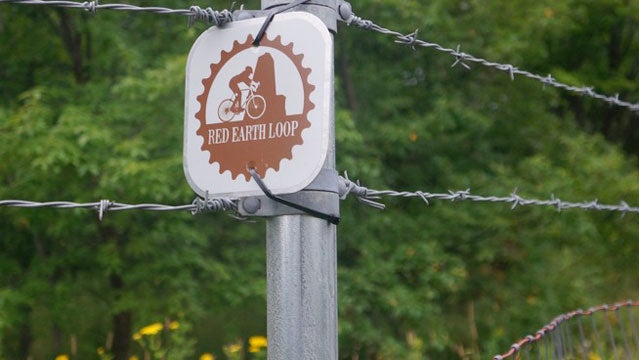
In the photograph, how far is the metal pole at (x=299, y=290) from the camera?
1.72m

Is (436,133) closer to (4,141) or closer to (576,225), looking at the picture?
(576,225)

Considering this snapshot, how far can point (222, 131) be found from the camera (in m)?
1.74

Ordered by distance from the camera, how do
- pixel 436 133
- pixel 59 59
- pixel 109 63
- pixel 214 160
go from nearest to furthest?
pixel 214 160 < pixel 109 63 < pixel 59 59 < pixel 436 133

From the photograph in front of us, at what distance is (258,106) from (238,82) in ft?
0.23

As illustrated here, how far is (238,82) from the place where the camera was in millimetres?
1743

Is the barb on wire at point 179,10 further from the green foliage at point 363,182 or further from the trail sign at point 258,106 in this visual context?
the green foliage at point 363,182

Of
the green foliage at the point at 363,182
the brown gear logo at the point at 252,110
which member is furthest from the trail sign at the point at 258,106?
the green foliage at the point at 363,182

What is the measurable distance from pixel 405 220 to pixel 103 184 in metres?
2.80

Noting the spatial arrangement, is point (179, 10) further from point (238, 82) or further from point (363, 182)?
point (363, 182)

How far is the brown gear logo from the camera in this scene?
1.68 metres

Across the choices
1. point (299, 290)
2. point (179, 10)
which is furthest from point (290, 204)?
point (179, 10)

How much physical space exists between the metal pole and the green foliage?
12.6ft

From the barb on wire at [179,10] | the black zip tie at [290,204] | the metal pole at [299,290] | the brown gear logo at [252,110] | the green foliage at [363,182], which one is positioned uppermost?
the green foliage at [363,182]

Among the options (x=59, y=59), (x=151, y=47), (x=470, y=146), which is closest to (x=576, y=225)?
(x=470, y=146)
